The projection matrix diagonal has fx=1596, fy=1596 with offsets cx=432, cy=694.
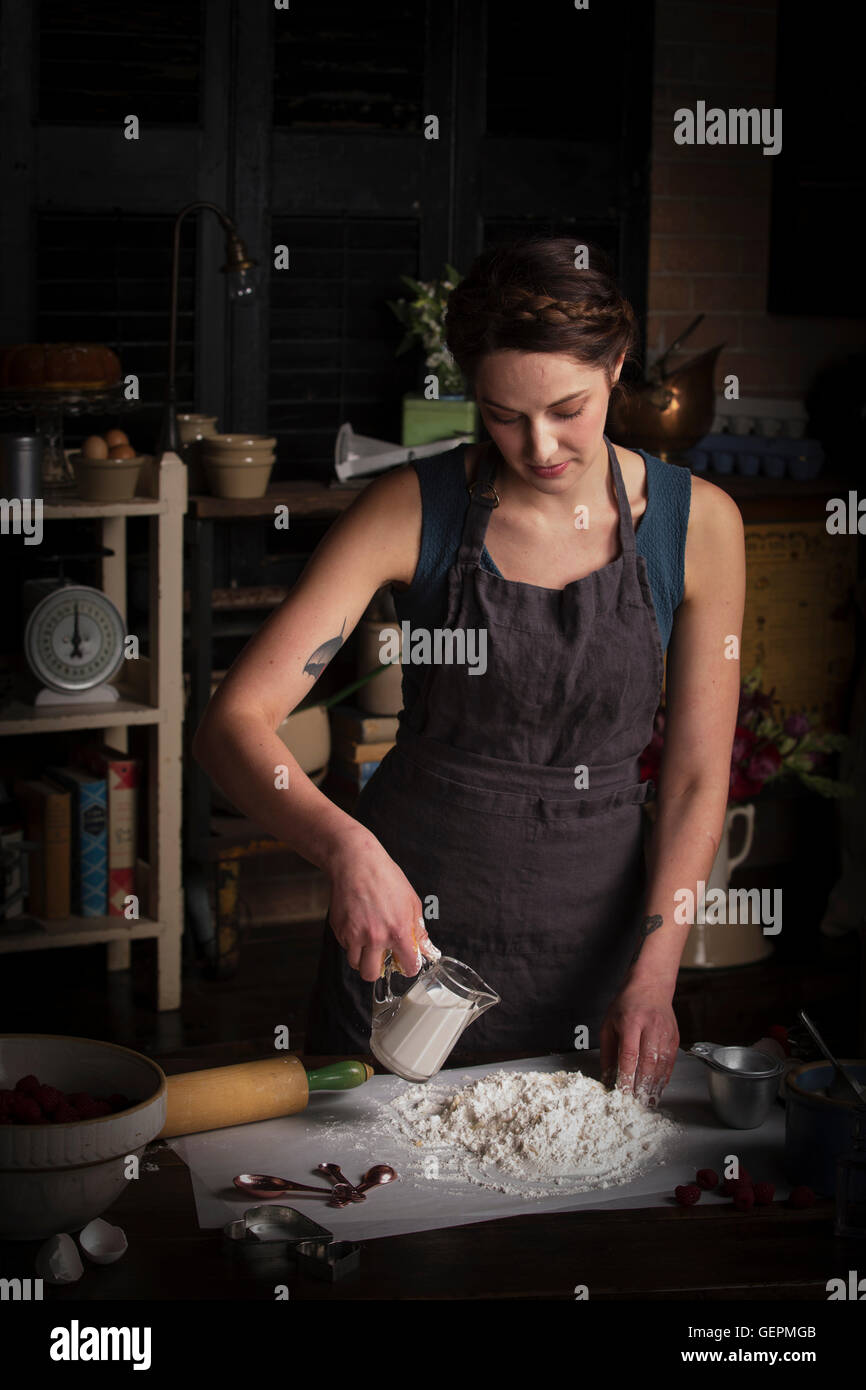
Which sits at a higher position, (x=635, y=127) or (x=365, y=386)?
(x=635, y=127)

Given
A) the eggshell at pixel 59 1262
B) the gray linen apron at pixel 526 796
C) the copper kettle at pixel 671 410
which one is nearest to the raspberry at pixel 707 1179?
the gray linen apron at pixel 526 796

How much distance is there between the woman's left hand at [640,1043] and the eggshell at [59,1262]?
643 mm

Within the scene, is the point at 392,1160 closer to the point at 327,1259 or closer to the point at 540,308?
the point at 327,1259

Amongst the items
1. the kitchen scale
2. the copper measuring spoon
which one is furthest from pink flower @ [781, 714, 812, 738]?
the copper measuring spoon

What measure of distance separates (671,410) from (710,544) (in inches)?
80.9

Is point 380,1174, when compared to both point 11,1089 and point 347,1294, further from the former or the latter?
point 11,1089

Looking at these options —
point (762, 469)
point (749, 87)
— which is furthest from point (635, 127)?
point (762, 469)

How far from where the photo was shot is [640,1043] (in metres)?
1.81

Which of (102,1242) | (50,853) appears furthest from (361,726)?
(102,1242)

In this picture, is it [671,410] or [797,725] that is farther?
[797,725]

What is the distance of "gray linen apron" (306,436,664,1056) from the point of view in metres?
2.04

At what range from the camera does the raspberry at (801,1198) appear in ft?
5.11
